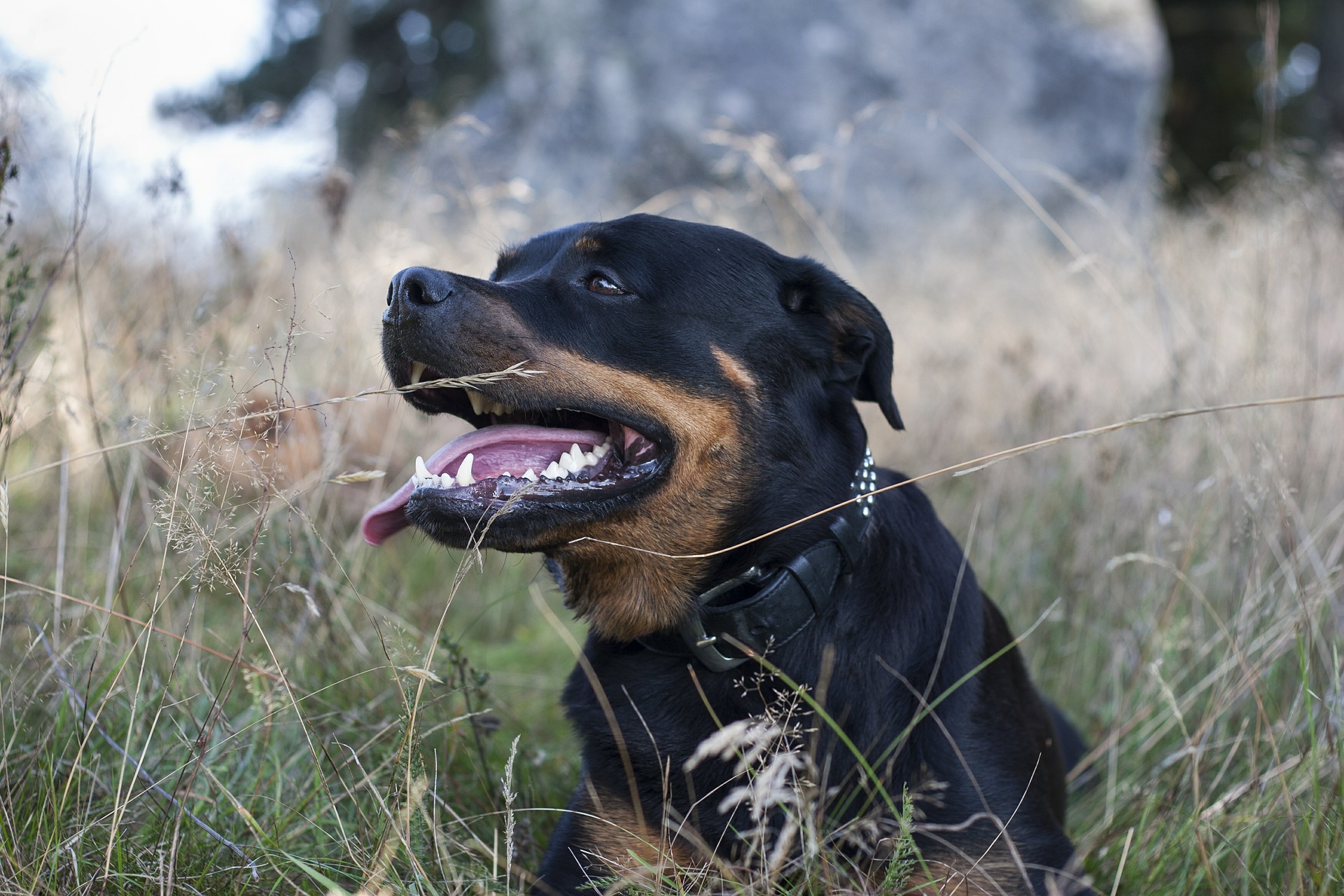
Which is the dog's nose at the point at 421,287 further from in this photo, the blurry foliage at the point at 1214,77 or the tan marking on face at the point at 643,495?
the blurry foliage at the point at 1214,77

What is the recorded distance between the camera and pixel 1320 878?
1.79 metres

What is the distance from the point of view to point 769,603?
85.0 inches

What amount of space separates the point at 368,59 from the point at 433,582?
1776cm

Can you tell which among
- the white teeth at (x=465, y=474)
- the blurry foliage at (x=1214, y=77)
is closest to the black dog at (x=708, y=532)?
the white teeth at (x=465, y=474)

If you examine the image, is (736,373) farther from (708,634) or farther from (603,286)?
(708,634)

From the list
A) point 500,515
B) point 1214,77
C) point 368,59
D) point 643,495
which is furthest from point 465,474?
point 368,59

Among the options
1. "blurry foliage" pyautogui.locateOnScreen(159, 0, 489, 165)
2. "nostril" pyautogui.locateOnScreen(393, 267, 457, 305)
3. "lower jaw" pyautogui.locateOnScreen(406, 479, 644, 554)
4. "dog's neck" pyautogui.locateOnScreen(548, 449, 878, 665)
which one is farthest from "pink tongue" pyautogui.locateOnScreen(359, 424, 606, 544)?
"blurry foliage" pyautogui.locateOnScreen(159, 0, 489, 165)

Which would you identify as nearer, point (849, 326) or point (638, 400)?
point (638, 400)

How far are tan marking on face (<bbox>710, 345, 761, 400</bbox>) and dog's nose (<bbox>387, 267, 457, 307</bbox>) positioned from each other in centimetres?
61

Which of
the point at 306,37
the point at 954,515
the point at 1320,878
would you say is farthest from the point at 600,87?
the point at 306,37

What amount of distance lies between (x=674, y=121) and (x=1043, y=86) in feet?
12.4

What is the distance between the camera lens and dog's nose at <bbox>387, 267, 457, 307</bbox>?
82.0 inches

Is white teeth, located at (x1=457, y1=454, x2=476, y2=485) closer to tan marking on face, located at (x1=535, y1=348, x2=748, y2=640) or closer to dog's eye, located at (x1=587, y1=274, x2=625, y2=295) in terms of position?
tan marking on face, located at (x1=535, y1=348, x2=748, y2=640)

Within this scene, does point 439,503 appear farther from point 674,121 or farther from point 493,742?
point 674,121
